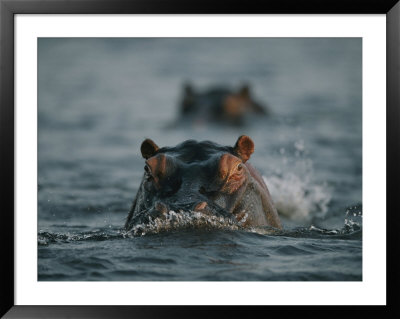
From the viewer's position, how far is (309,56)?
106 feet

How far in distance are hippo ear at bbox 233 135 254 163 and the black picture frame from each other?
6.27 ft

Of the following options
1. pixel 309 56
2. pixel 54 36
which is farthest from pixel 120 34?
pixel 309 56

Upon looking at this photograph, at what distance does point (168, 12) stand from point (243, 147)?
2.19 m

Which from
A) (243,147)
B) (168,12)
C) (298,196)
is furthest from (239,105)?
(168,12)

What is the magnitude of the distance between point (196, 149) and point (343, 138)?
13.3 m

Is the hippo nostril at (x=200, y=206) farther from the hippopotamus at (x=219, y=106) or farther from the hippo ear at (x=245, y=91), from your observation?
the hippo ear at (x=245, y=91)

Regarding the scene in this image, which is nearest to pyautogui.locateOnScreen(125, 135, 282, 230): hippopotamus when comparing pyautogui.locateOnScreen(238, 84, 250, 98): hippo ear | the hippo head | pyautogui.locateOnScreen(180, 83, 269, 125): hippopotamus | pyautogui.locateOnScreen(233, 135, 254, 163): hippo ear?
pyautogui.locateOnScreen(233, 135, 254, 163): hippo ear

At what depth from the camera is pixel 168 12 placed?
8281mm

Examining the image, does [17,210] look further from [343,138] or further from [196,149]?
[343,138]

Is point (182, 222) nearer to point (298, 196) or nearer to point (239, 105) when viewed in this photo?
point (298, 196)

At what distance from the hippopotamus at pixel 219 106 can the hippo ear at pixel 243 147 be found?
14949 mm

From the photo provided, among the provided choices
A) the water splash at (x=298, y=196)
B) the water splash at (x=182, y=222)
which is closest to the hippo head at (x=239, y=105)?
the water splash at (x=298, y=196)

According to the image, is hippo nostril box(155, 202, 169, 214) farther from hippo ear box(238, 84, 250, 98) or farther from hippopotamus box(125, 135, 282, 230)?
hippo ear box(238, 84, 250, 98)

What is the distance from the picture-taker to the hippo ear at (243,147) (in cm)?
955
